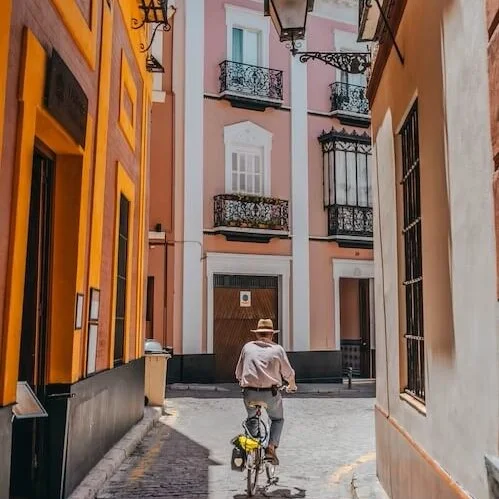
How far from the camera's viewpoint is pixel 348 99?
72.7 ft

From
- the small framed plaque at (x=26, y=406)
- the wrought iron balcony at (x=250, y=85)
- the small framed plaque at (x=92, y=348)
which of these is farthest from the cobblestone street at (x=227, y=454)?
the wrought iron balcony at (x=250, y=85)

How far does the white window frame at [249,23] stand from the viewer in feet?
68.5

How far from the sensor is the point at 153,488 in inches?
295

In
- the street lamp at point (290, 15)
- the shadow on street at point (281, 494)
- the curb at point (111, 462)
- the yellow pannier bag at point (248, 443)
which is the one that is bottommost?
the shadow on street at point (281, 494)

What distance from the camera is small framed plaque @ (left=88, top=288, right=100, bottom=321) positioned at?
7337 millimetres

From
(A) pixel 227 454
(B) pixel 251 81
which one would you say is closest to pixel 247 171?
(B) pixel 251 81

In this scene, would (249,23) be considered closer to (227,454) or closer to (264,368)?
(227,454)

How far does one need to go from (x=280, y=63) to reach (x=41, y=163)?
16.1 meters

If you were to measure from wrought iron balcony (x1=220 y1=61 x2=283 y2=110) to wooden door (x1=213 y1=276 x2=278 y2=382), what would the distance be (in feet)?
16.7

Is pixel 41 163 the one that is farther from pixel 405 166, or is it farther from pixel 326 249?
pixel 326 249

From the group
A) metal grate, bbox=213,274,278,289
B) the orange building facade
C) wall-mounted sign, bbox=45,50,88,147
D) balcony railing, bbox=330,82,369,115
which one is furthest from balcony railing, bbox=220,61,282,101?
wall-mounted sign, bbox=45,50,88,147

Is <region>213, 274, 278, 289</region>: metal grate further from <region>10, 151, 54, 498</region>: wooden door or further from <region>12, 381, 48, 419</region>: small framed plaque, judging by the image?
<region>12, 381, 48, 419</region>: small framed plaque

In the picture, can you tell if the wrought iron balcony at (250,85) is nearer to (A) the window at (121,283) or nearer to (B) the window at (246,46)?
(B) the window at (246,46)

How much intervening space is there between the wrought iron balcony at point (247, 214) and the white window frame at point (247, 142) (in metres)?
0.42
